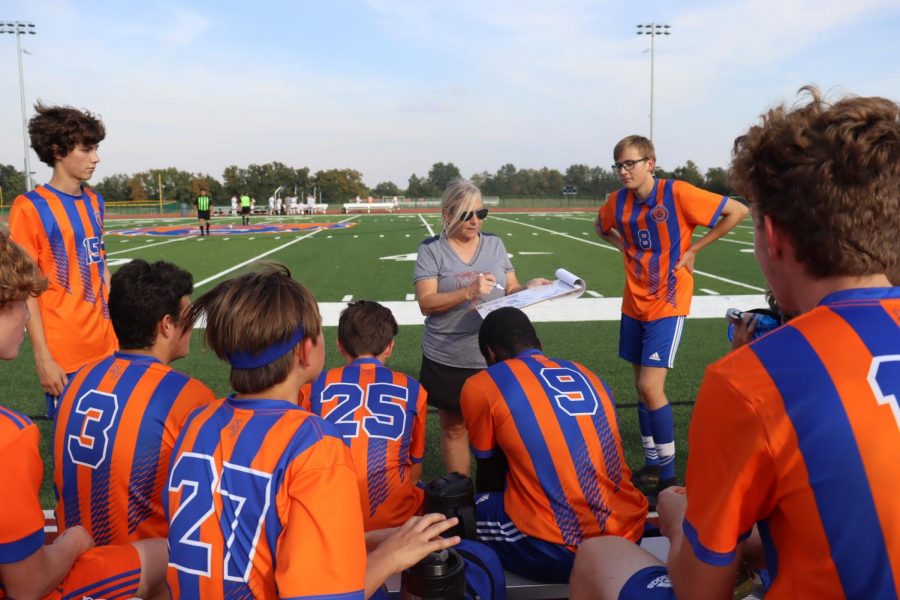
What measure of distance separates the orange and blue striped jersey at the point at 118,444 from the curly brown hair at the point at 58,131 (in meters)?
1.78

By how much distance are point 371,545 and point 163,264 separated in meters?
1.46

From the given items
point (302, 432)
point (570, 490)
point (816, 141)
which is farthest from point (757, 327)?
point (302, 432)

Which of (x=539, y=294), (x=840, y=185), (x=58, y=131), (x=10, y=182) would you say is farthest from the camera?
(x=10, y=182)

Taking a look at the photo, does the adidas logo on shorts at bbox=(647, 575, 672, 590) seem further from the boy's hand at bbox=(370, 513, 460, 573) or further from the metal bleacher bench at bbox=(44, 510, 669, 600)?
the metal bleacher bench at bbox=(44, 510, 669, 600)

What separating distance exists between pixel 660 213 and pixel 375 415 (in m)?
2.53

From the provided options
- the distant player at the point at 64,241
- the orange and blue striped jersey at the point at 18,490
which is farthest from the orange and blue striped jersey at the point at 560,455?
the distant player at the point at 64,241

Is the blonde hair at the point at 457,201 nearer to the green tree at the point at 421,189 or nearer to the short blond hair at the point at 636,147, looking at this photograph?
the short blond hair at the point at 636,147

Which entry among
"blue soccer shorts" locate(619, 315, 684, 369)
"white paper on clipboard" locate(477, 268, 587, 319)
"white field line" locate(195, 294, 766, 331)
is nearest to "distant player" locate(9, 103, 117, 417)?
"white paper on clipboard" locate(477, 268, 587, 319)

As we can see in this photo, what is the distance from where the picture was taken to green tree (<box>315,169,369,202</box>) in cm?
10594

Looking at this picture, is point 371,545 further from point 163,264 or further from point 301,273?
point 301,273

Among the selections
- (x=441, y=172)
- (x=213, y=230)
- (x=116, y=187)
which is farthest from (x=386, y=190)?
(x=213, y=230)

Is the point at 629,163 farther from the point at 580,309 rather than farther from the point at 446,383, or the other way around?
the point at 580,309

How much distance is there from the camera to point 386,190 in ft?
392

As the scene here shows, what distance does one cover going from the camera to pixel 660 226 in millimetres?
4469
